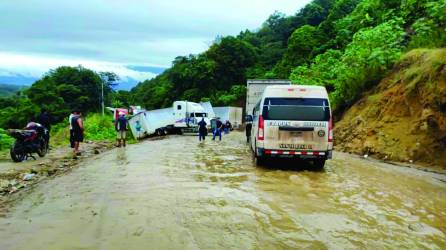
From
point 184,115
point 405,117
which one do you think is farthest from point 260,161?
point 184,115

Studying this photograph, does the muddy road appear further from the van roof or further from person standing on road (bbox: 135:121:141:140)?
person standing on road (bbox: 135:121:141:140)

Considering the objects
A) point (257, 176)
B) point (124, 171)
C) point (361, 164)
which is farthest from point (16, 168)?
point (361, 164)

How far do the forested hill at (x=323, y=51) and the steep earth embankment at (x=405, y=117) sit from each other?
1.12 metres

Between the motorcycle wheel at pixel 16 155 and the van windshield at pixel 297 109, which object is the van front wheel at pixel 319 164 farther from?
the motorcycle wheel at pixel 16 155

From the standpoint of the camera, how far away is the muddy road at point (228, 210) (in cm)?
625

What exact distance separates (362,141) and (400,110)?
1.89 m

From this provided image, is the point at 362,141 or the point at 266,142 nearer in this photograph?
the point at 266,142

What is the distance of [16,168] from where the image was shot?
13008 mm

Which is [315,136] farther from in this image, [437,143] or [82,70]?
[82,70]

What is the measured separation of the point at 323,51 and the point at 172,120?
2612cm

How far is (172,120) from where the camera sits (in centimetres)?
3584

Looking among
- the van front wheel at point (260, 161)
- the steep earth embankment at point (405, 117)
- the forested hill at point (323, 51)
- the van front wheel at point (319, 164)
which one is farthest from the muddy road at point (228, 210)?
the forested hill at point (323, 51)

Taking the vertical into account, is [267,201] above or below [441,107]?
below

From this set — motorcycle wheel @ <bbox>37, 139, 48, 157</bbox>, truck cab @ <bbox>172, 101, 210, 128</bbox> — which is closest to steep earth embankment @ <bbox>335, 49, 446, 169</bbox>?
motorcycle wheel @ <bbox>37, 139, 48, 157</bbox>
